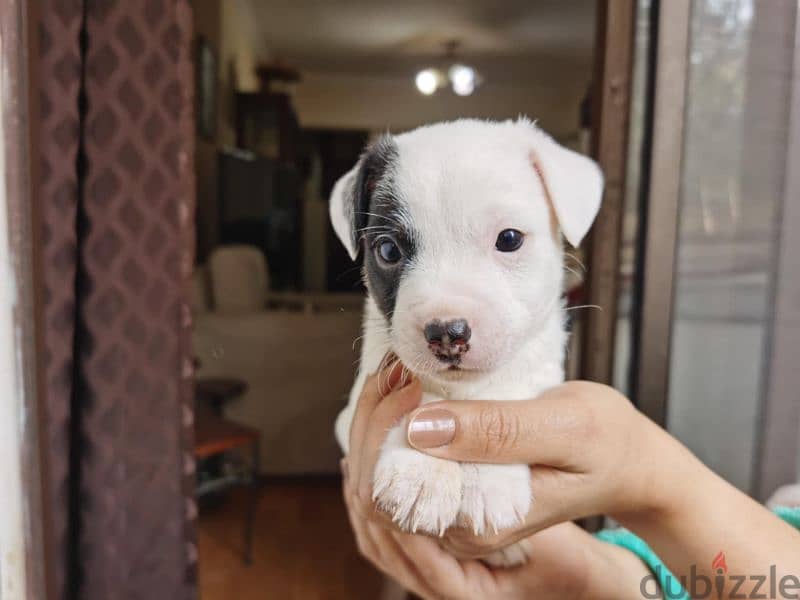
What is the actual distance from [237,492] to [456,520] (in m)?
1.11

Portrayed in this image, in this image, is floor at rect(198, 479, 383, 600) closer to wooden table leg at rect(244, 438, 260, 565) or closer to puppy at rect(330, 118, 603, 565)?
wooden table leg at rect(244, 438, 260, 565)

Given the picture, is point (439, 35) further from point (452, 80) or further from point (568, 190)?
point (568, 190)

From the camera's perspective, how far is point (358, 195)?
46 cm

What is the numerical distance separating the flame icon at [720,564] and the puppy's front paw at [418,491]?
273 mm

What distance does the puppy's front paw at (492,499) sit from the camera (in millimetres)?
384

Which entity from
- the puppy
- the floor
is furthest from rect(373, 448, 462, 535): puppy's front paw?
the floor

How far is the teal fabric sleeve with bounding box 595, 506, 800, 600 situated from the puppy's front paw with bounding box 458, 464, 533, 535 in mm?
264

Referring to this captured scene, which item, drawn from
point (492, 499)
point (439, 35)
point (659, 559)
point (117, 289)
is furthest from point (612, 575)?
point (117, 289)

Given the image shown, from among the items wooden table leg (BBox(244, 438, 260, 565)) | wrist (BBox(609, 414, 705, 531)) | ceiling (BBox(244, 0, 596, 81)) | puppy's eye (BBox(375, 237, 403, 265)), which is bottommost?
wooden table leg (BBox(244, 438, 260, 565))

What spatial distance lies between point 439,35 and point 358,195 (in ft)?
0.96

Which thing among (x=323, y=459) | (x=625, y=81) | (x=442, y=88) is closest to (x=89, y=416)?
(x=323, y=459)

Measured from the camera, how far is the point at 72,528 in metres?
0.83

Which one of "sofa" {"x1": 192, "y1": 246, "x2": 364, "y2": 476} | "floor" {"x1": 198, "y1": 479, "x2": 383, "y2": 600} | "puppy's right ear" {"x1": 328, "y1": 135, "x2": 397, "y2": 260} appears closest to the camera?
"puppy's right ear" {"x1": 328, "y1": 135, "x2": 397, "y2": 260}

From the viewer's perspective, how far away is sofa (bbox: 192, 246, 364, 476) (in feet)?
2.17
